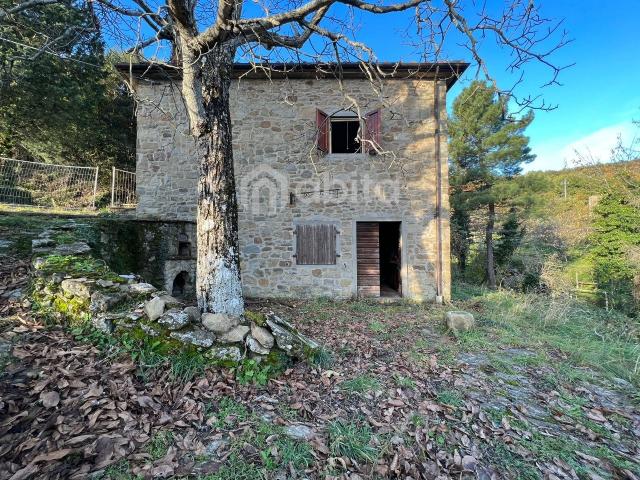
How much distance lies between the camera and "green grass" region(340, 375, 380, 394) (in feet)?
9.28

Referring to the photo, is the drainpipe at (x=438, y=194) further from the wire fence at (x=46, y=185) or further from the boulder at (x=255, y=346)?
the wire fence at (x=46, y=185)

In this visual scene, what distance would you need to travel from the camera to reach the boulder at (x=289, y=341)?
3.04 metres

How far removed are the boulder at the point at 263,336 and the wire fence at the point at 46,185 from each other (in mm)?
9584

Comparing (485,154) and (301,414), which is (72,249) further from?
(485,154)

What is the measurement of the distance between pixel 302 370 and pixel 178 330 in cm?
132

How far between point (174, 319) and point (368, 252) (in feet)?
17.8

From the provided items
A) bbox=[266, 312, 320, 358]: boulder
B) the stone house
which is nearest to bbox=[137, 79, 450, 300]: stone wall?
the stone house

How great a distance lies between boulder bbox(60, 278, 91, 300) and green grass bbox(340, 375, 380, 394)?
9.18 ft

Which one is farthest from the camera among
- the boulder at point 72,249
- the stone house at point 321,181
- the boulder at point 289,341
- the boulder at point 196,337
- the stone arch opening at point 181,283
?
the stone house at point 321,181

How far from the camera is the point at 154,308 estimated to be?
112 inches

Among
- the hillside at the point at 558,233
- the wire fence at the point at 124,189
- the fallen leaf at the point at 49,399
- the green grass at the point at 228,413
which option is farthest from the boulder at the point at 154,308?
the hillside at the point at 558,233

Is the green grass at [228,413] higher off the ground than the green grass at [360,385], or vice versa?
the green grass at [228,413]

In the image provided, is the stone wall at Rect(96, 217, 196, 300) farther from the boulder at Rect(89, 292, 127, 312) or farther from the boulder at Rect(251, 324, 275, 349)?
the boulder at Rect(251, 324, 275, 349)

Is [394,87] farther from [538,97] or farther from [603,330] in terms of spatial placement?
[603,330]
